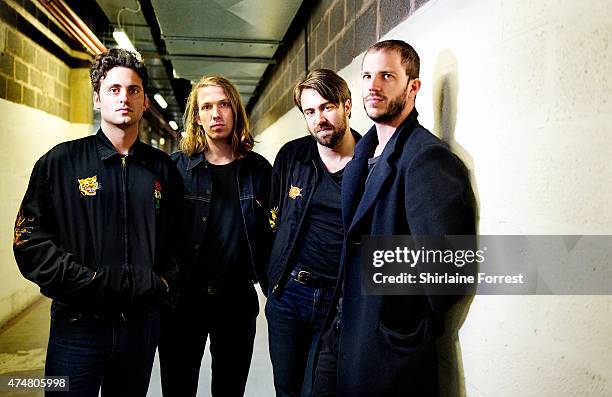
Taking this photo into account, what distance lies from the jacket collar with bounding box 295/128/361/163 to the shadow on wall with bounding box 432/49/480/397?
0.40 m

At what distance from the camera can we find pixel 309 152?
1627 mm

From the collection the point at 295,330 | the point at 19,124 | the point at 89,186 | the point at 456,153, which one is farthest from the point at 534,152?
the point at 19,124

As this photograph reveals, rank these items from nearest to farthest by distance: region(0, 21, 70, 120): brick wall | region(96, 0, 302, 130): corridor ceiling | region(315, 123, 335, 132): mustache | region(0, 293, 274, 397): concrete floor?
region(315, 123, 335, 132): mustache
region(0, 293, 274, 397): concrete floor
region(0, 21, 70, 120): brick wall
region(96, 0, 302, 130): corridor ceiling

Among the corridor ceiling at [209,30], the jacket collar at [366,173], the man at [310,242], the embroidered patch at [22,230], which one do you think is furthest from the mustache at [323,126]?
the corridor ceiling at [209,30]

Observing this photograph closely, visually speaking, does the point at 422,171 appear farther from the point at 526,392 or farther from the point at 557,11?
the point at 526,392

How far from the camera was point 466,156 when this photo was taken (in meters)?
1.16

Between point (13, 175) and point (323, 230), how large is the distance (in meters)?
2.84

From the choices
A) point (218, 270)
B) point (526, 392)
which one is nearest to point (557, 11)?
point (526, 392)

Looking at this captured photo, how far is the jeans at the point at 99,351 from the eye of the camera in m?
1.23

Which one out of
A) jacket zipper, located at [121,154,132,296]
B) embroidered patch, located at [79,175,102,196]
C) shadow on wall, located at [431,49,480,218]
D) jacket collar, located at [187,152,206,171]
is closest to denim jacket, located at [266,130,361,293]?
jacket collar, located at [187,152,206,171]

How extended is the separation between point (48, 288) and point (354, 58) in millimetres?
1691

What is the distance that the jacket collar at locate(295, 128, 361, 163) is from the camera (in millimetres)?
1617

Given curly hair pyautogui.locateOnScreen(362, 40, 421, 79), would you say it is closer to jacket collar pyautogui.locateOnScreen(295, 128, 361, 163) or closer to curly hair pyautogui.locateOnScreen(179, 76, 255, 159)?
jacket collar pyautogui.locateOnScreen(295, 128, 361, 163)

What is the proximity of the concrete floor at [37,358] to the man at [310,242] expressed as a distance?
2.88ft
